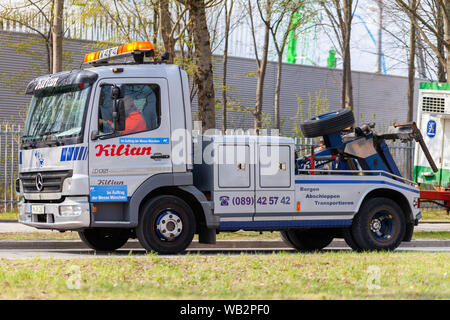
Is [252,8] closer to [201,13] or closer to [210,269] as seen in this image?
[201,13]

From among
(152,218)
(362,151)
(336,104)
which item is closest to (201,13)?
(362,151)

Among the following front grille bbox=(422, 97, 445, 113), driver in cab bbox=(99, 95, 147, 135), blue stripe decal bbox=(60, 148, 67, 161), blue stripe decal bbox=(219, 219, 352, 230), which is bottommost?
blue stripe decal bbox=(219, 219, 352, 230)

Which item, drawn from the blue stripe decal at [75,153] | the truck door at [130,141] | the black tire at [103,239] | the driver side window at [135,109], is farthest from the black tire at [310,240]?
the blue stripe decal at [75,153]

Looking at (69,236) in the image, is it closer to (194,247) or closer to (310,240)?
(194,247)

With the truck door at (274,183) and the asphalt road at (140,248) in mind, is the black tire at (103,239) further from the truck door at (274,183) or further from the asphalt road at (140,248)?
the truck door at (274,183)

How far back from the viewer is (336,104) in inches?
1738

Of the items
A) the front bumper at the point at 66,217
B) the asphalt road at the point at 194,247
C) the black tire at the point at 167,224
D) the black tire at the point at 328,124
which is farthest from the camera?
the black tire at the point at 328,124

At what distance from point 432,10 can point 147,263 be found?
818 inches

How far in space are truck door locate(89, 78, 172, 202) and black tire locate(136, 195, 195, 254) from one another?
17.1 inches

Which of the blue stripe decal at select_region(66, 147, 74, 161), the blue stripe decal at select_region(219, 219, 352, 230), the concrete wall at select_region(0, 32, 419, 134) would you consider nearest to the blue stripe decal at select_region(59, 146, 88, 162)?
the blue stripe decal at select_region(66, 147, 74, 161)

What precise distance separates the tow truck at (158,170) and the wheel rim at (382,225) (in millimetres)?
46

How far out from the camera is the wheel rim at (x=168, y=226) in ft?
38.8

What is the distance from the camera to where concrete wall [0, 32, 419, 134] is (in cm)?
3275

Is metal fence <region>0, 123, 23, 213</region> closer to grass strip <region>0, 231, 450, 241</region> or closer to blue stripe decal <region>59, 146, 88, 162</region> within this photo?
grass strip <region>0, 231, 450, 241</region>
